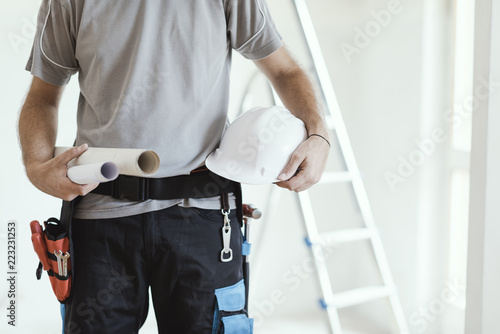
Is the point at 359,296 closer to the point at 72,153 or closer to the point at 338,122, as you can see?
the point at 338,122

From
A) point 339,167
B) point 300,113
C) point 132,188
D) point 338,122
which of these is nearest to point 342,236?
point 338,122

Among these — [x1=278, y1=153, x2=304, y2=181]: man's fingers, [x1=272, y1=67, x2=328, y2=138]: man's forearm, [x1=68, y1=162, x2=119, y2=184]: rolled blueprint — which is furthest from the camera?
[x1=272, y1=67, x2=328, y2=138]: man's forearm

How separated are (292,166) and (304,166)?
31 millimetres

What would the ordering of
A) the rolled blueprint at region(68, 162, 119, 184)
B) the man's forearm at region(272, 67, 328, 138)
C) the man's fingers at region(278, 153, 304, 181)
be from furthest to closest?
the man's forearm at region(272, 67, 328, 138) < the man's fingers at region(278, 153, 304, 181) < the rolled blueprint at region(68, 162, 119, 184)

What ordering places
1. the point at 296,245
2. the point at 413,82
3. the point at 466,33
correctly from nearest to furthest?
the point at 466,33 → the point at 413,82 → the point at 296,245

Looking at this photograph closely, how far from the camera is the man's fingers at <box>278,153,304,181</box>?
1.24 metres

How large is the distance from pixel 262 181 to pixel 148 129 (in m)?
0.32

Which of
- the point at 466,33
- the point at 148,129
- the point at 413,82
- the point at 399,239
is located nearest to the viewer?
the point at 148,129

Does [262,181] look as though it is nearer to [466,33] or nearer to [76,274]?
[76,274]

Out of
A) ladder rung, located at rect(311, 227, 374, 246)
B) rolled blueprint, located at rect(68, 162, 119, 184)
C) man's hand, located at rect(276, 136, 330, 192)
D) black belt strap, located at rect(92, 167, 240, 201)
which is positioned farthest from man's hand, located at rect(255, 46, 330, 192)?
ladder rung, located at rect(311, 227, 374, 246)

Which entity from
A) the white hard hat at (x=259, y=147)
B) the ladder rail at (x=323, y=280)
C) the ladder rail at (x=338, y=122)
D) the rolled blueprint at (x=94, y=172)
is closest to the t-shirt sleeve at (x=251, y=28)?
the white hard hat at (x=259, y=147)

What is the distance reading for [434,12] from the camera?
8.50 feet

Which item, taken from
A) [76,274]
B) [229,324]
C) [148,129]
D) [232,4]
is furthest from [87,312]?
[232,4]

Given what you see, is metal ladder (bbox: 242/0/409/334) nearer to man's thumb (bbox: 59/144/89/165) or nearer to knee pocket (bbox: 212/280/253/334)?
knee pocket (bbox: 212/280/253/334)
